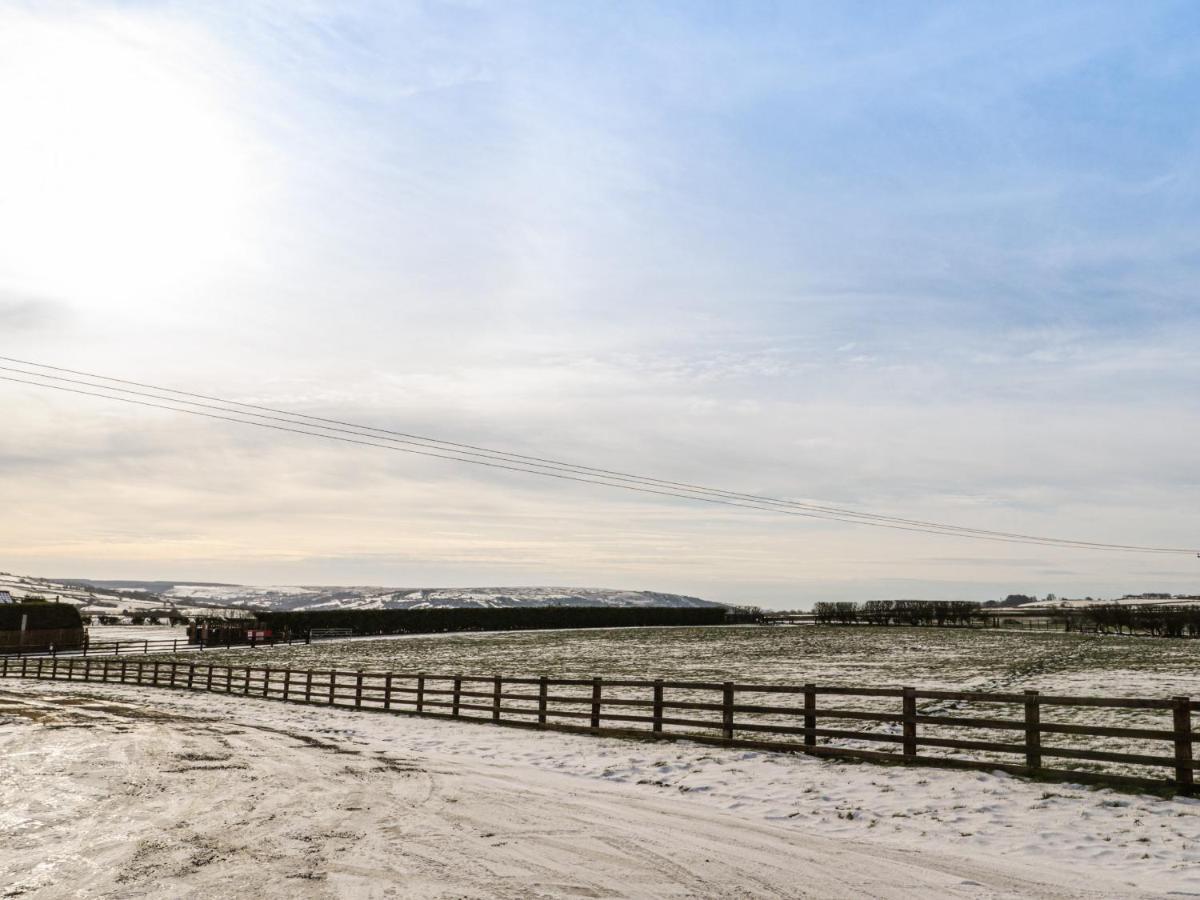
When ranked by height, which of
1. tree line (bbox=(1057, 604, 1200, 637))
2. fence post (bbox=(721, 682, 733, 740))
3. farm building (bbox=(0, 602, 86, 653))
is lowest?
farm building (bbox=(0, 602, 86, 653))

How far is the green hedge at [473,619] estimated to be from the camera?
8681 centimetres

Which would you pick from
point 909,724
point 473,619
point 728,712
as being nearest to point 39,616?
point 473,619

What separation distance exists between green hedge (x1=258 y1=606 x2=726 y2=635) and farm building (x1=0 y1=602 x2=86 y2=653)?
15.3 meters

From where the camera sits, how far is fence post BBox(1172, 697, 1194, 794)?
1296cm

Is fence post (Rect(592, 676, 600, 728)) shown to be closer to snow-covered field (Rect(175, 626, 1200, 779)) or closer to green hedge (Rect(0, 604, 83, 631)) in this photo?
snow-covered field (Rect(175, 626, 1200, 779))

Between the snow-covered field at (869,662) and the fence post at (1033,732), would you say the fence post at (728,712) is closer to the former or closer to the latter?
the snow-covered field at (869,662)

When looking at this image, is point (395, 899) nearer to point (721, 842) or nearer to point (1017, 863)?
A: point (721, 842)

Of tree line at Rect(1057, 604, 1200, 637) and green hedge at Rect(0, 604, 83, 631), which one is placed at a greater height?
tree line at Rect(1057, 604, 1200, 637)

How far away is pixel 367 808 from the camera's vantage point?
12.6 meters

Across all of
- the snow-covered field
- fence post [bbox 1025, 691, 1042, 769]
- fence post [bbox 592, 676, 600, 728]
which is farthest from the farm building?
fence post [bbox 1025, 691, 1042, 769]

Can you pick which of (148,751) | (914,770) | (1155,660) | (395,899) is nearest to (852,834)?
(914,770)

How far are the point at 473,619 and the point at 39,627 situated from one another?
1464 inches

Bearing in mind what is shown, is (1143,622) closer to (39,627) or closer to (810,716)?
(810,716)

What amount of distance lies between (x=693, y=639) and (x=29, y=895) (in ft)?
204
